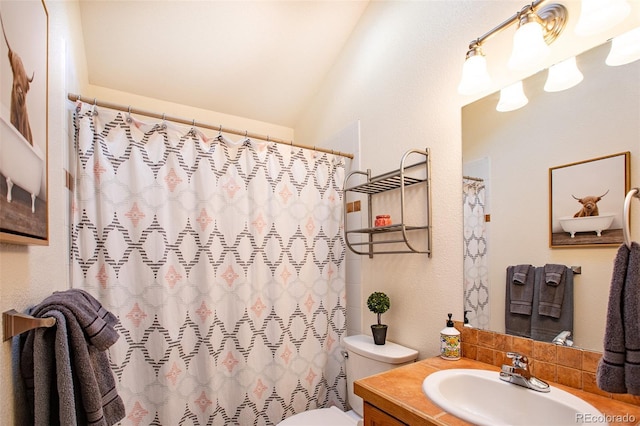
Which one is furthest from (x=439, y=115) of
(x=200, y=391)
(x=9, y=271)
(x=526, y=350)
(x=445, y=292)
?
(x=200, y=391)

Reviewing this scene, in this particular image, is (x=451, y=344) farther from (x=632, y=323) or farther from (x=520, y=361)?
(x=632, y=323)

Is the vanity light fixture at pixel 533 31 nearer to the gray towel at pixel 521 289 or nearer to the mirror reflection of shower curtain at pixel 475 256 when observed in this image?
the mirror reflection of shower curtain at pixel 475 256

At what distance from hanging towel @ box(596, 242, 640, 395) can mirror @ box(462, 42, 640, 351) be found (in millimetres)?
211

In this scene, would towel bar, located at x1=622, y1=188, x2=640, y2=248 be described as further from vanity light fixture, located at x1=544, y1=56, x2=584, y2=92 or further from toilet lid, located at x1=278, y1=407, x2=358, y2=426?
toilet lid, located at x1=278, y1=407, x2=358, y2=426

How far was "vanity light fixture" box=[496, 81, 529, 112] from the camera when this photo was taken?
1.19 m

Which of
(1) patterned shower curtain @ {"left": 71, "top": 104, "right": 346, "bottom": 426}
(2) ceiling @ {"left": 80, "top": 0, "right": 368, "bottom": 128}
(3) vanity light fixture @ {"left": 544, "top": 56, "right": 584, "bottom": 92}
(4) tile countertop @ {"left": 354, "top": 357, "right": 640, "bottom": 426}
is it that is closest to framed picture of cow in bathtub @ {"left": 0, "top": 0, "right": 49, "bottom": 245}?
(1) patterned shower curtain @ {"left": 71, "top": 104, "right": 346, "bottom": 426}

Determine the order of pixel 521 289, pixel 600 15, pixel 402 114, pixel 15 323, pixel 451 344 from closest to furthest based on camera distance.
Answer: pixel 15 323, pixel 600 15, pixel 521 289, pixel 451 344, pixel 402 114

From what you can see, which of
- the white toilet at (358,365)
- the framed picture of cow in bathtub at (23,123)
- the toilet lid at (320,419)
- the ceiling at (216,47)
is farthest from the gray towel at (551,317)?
the ceiling at (216,47)

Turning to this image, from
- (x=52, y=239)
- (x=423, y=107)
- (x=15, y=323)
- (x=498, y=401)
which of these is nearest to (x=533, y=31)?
(x=423, y=107)

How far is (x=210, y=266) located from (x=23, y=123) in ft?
3.64

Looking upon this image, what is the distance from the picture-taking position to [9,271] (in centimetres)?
60

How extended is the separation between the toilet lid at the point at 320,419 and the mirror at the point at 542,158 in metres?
0.80

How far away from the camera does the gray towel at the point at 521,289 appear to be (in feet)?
3.76

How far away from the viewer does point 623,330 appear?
2.46 feet
